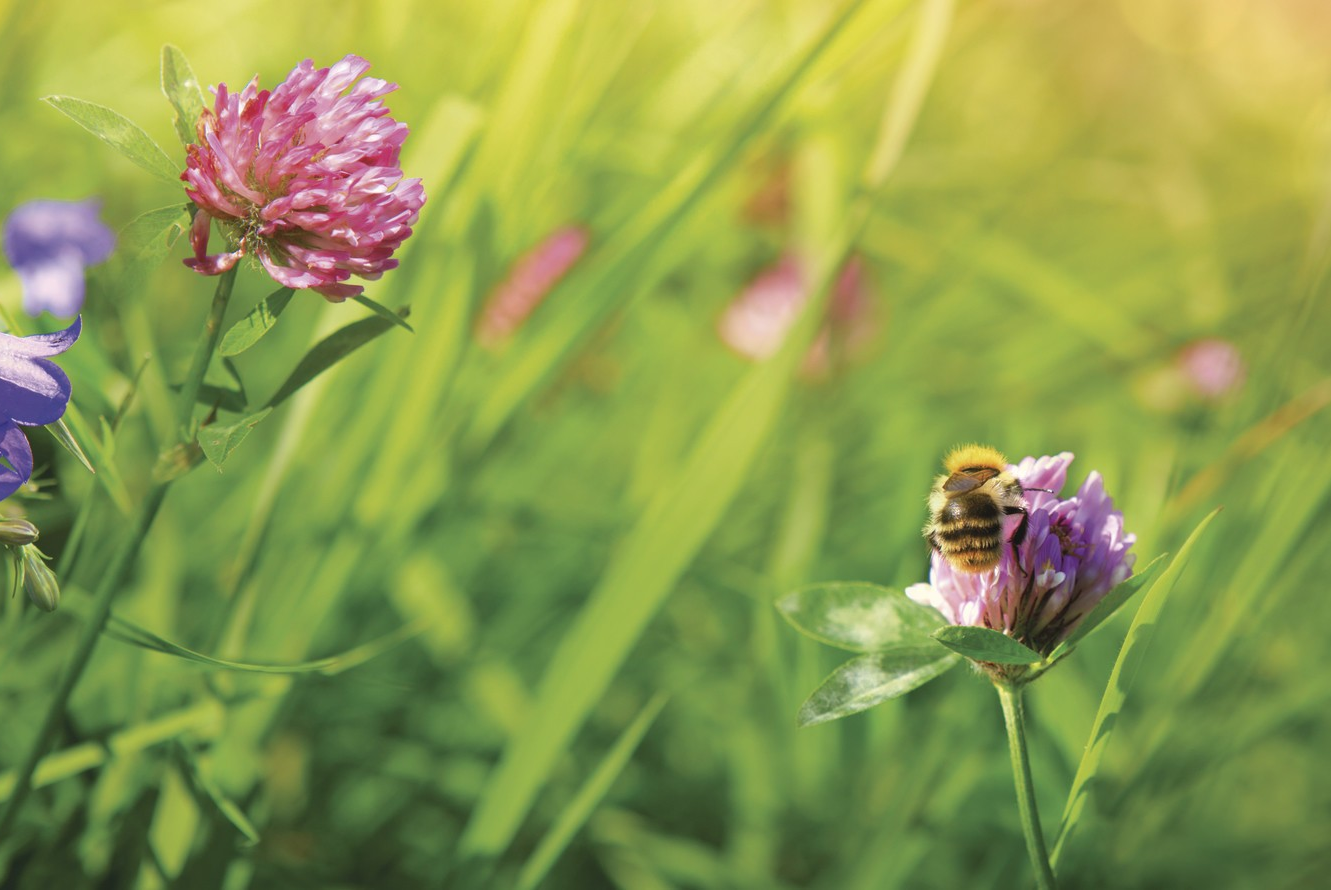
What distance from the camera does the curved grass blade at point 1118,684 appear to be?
407mm

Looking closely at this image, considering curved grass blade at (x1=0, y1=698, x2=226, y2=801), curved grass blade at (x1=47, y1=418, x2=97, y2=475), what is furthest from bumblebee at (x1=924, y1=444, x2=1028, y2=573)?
curved grass blade at (x1=0, y1=698, x2=226, y2=801)

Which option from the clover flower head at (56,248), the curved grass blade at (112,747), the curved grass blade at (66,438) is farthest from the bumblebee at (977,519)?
the clover flower head at (56,248)

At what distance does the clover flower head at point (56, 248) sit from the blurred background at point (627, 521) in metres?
0.02

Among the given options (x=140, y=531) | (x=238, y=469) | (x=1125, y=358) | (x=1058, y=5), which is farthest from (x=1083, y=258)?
(x=140, y=531)

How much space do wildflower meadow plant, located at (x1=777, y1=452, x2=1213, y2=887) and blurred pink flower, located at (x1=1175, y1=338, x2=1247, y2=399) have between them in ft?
2.96

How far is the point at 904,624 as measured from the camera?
1.52ft

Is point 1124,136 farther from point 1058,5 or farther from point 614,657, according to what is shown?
point 614,657

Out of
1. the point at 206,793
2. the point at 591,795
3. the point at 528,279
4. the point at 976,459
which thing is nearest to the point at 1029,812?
the point at 976,459

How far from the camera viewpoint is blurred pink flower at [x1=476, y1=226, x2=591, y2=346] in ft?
4.09

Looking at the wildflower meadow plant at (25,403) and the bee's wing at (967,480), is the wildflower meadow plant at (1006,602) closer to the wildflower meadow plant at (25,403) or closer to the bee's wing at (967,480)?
the bee's wing at (967,480)

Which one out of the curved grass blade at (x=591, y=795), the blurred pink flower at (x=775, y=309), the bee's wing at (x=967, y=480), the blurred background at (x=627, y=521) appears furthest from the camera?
the blurred pink flower at (x=775, y=309)

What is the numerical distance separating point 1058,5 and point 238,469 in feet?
8.78

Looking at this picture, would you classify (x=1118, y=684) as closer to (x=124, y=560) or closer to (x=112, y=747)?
(x=124, y=560)

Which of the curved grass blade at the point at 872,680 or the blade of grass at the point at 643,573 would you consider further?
the blade of grass at the point at 643,573
